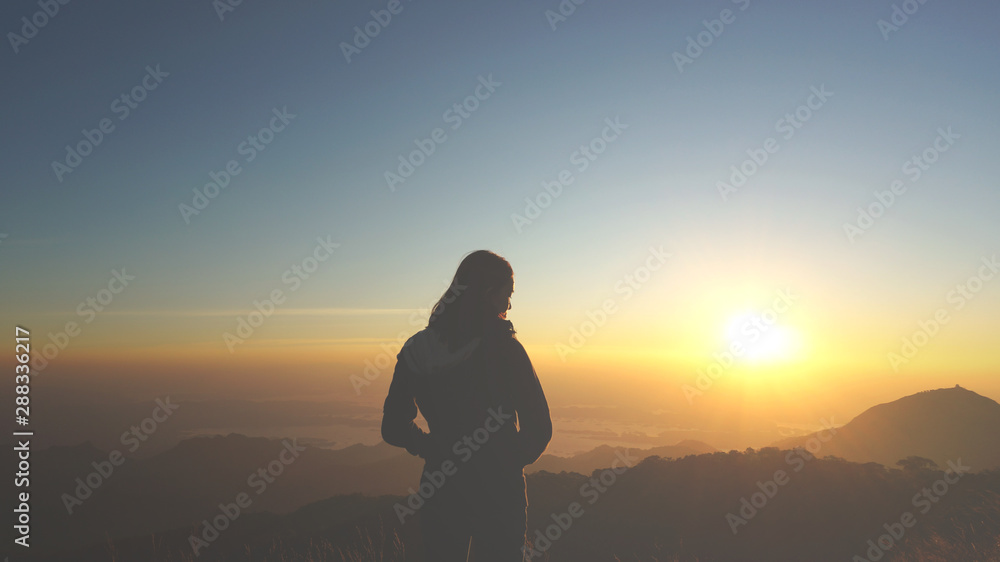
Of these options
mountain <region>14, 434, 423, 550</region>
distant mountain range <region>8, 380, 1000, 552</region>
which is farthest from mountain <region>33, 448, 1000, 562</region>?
mountain <region>14, 434, 423, 550</region>

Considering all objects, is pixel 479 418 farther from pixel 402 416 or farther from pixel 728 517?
pixel 728 517

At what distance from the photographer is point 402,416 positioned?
282 centimetres

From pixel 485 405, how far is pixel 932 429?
43.9m

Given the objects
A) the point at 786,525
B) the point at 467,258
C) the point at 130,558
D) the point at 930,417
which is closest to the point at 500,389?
the point at 467,258

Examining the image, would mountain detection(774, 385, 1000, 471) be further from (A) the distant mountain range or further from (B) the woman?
(B) the woman

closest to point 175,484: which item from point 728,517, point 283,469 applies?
point 283,469

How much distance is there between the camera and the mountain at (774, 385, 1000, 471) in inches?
1215

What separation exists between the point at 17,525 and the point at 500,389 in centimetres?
1110

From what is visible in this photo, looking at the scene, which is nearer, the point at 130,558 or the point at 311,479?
the point at 130,558

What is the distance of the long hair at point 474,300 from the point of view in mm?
2492

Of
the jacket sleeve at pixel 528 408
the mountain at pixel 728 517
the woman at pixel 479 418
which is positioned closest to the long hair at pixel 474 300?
the woman at pixel 479 418

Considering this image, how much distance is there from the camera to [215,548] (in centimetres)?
1012

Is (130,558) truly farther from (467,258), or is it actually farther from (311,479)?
(311,479)

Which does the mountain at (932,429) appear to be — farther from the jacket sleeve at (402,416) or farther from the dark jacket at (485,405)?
the jacket sleeve at (402,416)
